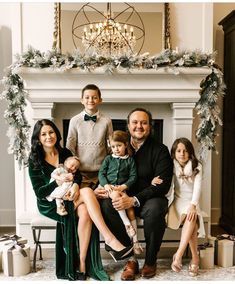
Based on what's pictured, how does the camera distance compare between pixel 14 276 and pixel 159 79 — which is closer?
pixel 14 276

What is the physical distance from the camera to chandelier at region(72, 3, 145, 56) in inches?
133

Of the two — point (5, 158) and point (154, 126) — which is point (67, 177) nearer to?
point (154, 126)

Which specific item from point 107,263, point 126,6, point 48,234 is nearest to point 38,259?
point 48,234

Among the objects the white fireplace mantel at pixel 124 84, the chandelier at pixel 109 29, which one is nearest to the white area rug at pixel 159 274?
the white fireplace mantel at pixel 124 84

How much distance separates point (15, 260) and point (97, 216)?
0.65 m

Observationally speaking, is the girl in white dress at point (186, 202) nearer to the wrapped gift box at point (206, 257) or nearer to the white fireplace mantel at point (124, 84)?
the wrapped gift box at point (206, 257)

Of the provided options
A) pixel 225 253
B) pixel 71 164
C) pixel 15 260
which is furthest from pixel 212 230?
pixel 15 260

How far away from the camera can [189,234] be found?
9.04 ft

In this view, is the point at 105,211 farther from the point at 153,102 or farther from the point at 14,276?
the point at 153,102

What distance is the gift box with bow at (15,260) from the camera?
2801mm

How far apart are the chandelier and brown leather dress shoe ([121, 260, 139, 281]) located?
5.40ft

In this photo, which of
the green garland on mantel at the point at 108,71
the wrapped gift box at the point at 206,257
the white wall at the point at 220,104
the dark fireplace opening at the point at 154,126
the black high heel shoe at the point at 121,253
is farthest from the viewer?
the white wall at the point at 220,104

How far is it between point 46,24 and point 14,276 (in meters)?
1.97

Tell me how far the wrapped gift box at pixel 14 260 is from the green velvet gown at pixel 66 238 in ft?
0.79
